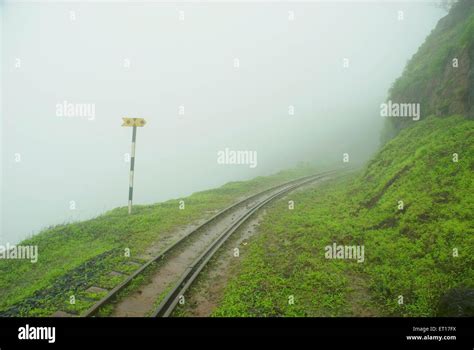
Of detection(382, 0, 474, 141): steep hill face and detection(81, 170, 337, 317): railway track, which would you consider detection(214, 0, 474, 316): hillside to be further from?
detection(81, 170, 337, 317): railway track

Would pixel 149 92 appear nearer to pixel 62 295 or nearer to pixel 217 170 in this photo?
pixel 217 170

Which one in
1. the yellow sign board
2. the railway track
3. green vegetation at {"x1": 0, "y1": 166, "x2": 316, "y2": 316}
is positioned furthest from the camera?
the yellow sign board

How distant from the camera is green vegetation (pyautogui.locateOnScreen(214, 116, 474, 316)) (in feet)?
22.7

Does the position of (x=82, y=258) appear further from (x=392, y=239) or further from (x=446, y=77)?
(x=446, y=77)

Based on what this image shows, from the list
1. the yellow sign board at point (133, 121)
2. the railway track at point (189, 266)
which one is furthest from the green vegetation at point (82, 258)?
the yellow sign board at point (133, 121)

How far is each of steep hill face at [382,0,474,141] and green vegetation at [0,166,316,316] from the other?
1486 cm

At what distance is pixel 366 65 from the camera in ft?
360

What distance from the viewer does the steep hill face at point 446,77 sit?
14.9 m

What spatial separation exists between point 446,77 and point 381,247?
45.3 ft

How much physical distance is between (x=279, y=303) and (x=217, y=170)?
65217 mm

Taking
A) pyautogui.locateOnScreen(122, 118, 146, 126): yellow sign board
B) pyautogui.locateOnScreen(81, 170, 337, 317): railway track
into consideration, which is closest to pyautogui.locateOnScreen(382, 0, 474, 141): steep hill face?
pyautogui.locateOnScreen(81, 170, 337, 317): railway track

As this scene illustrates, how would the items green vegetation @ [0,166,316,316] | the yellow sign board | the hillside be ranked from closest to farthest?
1. the hillside
2. green vegetation @ [0,166,316,316]
3. the yellow sign board

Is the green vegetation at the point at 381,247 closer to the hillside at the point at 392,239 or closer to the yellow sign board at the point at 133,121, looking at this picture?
the hillside at the point at 392,239

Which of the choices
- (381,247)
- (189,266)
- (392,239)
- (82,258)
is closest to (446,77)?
(392,239)
